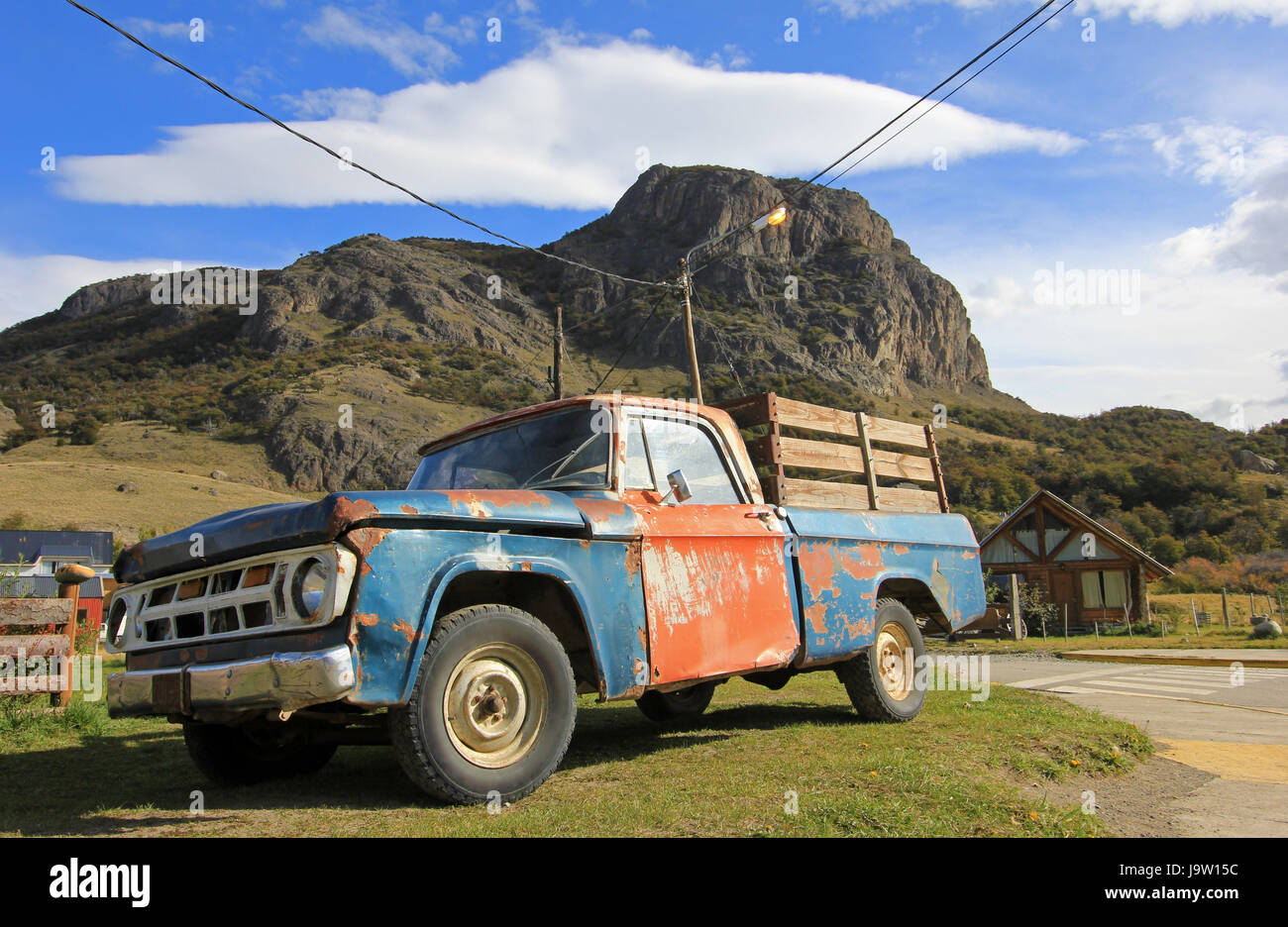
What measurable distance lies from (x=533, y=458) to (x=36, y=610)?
4833 millimetres

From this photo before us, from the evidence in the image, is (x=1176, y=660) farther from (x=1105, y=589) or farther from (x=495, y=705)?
(x=1105, y=589)

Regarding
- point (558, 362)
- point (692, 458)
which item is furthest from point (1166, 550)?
point (692, 458)

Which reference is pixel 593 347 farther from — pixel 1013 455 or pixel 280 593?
pixel 280 593

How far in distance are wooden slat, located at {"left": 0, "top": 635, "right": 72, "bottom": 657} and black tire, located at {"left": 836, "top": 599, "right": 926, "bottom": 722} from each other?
6063 mm

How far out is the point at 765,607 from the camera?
522 cm

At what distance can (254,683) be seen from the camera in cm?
342

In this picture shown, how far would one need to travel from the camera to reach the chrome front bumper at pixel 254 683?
332cm

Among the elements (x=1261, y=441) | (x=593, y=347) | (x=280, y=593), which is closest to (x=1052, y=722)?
(x=280, y=593)

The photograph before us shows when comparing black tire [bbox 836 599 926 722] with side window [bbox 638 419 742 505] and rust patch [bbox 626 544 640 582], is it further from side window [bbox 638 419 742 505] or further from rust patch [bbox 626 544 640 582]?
rust patch [bbox 626 544 640 582]

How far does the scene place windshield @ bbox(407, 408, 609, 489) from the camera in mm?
4855

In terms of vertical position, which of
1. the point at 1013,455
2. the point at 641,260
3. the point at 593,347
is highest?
the point at 641,260

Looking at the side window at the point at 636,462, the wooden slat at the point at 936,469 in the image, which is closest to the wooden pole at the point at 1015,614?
the wooden slat at the point at 936,469
